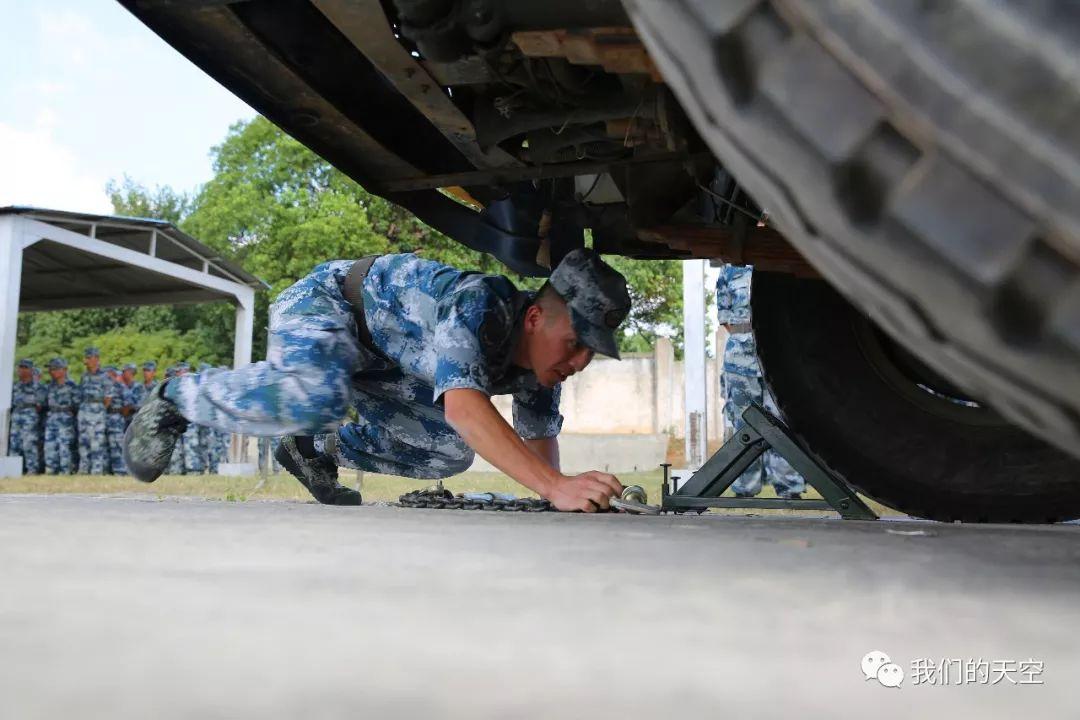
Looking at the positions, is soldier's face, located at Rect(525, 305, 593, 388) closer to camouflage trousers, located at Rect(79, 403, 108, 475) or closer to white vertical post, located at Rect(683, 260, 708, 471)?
white vertical post, located at Rect(683, 260, 708, 471)

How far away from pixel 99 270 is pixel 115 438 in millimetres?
2101

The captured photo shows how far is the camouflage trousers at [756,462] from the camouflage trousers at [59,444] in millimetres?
8952

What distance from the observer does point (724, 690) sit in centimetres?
45

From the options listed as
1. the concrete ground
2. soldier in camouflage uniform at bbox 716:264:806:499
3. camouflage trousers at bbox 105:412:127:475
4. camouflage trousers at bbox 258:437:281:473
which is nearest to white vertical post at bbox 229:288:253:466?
camouflage trousers at bbox 258:437:281:473

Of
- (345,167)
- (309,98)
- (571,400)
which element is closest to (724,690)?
(309,98)

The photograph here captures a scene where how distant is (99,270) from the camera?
1109 cm

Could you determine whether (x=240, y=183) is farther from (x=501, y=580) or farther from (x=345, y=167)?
(x=501, y=580)

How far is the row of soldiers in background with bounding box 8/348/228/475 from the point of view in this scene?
10.8 m

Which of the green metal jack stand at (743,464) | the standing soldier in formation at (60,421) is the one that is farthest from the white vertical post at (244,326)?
the green metal jack stand at (743,464)

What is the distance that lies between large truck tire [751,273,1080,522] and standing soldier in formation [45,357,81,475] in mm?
10952

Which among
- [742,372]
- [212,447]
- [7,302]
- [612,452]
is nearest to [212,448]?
[212,447]

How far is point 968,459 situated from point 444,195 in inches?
52.5

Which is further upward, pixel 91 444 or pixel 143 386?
pixel 143 386

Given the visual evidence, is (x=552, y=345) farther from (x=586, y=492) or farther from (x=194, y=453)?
(x=194, y=453)
